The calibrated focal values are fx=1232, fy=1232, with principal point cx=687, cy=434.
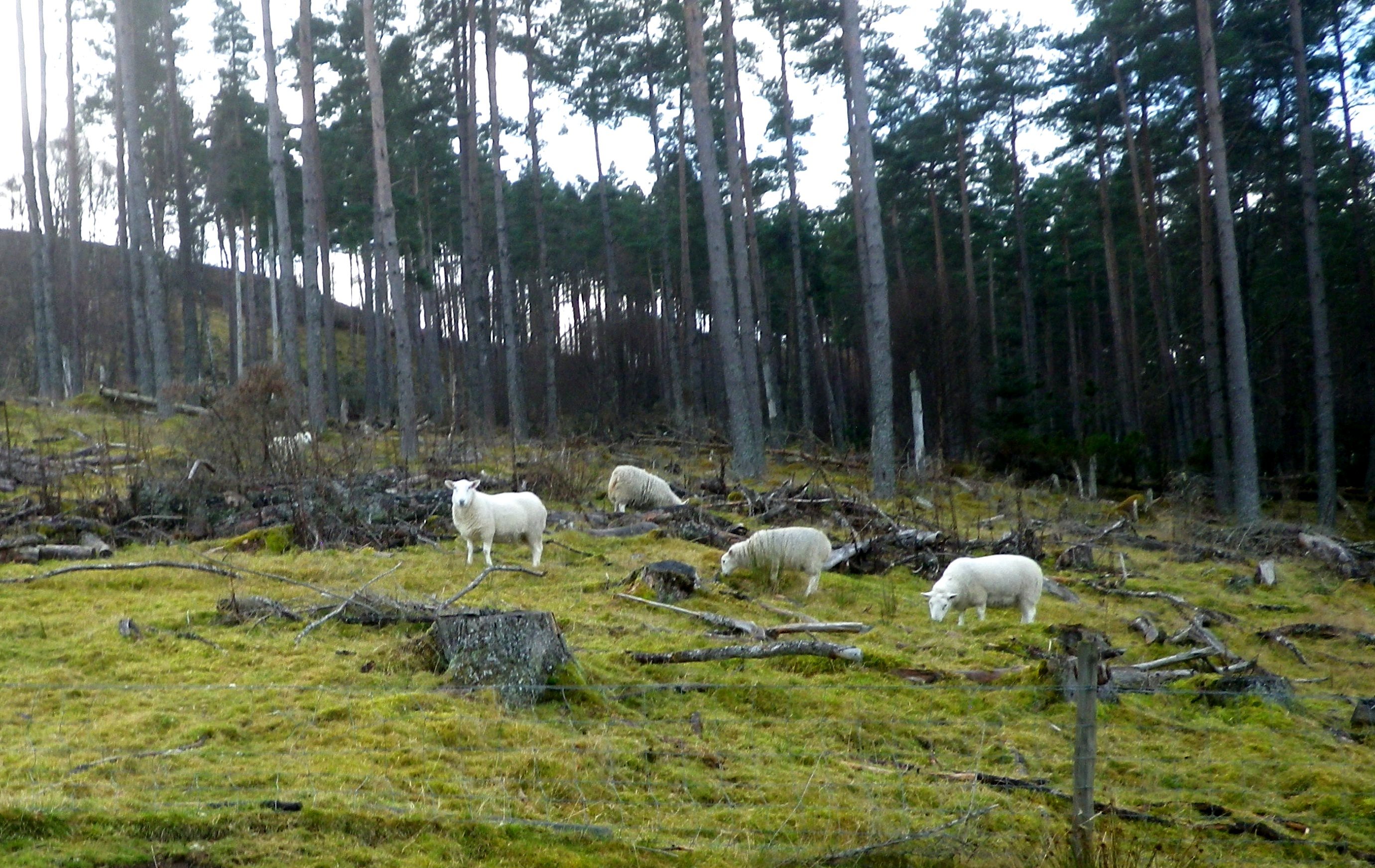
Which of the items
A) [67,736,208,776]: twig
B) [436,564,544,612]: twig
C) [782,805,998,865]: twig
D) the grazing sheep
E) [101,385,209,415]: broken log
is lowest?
[782,805,998,865]: twig

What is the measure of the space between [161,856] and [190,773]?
0.95 meters

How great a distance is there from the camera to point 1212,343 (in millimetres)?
27078

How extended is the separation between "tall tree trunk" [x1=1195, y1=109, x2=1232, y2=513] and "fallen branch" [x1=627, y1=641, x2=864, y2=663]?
64.0ft

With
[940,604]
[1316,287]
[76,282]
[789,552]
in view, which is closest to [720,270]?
[789,552]

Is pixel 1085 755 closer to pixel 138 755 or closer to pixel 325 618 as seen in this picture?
pixel 138 755

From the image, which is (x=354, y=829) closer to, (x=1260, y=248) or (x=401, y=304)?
(x=401, y=304)

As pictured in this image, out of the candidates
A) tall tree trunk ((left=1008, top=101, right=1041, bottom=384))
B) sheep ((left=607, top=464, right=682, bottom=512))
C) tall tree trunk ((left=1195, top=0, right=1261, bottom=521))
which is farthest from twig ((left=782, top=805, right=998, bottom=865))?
tall tree trunk ((left=1008, top=101, right=1041, bottom=384))

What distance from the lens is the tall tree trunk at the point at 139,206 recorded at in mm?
27531

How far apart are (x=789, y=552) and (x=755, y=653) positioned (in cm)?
360

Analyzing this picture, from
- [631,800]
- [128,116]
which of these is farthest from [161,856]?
[128,116]

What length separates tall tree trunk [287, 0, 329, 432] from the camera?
83.5ft

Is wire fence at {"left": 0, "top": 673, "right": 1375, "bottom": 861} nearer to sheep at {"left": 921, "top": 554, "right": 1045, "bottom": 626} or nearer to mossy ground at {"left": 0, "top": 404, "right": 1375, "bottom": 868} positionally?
mossy ground at {"left": 0, "top": 404, "right": 1375, "bottom": 868}

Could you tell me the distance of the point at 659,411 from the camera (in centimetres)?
4012

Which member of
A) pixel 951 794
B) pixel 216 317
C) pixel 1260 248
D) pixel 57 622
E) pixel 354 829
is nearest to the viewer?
pixel 354 829
